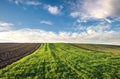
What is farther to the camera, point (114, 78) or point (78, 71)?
point (78, 71)

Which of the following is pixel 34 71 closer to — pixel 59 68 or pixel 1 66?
pixel 59 68

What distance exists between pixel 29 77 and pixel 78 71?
954 centimetres

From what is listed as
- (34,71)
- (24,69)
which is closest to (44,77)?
(34,71)

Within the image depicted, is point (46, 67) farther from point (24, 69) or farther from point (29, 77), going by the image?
point (29, 77)

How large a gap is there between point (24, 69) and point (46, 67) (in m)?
4.56

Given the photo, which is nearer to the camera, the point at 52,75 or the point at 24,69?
the point at 52,75

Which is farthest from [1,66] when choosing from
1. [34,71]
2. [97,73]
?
[97,73]

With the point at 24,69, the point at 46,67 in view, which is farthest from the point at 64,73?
the point at 24,69

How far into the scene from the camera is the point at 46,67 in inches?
1416

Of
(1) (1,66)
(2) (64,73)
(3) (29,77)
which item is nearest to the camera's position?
(3) (29,77)

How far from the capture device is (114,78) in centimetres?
3080

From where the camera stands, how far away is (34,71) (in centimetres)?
3278

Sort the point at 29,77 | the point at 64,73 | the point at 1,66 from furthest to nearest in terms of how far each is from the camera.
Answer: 1. the point at 1,66
2. the point at 64,73
3. the point at 29,77

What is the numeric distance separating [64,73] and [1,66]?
42.3 ft
